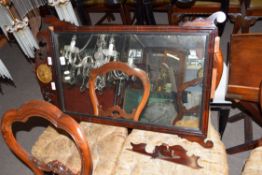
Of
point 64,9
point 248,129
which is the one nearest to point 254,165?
point 248,129

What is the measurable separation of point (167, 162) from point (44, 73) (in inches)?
29.5

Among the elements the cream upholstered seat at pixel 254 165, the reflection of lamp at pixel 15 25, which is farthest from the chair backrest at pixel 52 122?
the cream upholstered seat at pixel 254 165

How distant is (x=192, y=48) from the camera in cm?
123

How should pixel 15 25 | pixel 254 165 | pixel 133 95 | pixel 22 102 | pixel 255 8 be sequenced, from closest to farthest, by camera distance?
1. pixel 254 165
2. pixel 15 25
3. pixel 133 95
4. pixel 255 8
5. pixel 22 102

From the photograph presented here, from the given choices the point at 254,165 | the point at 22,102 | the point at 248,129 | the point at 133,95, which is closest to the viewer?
the point at 254,165

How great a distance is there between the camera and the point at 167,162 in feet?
4.06

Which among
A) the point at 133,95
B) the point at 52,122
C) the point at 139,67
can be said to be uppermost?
the point at 52,122

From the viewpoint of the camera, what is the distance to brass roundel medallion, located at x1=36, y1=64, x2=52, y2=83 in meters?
1.44

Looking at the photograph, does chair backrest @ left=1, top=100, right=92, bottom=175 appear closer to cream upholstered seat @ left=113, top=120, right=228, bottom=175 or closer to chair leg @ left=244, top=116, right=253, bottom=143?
cream upholstered seat @ left=113, top=120, right=228, bottom=175

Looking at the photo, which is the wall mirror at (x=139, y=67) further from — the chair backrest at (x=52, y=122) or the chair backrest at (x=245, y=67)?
the chair backrest at (x=52, y=122)

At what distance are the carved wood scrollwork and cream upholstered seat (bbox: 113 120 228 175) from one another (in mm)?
16

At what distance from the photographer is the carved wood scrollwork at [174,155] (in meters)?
1.22

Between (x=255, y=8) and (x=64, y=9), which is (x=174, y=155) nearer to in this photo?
(x=64, y=9)

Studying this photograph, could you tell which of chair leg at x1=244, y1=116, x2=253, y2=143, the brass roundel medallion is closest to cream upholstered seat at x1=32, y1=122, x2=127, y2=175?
the brass roundel medallion
